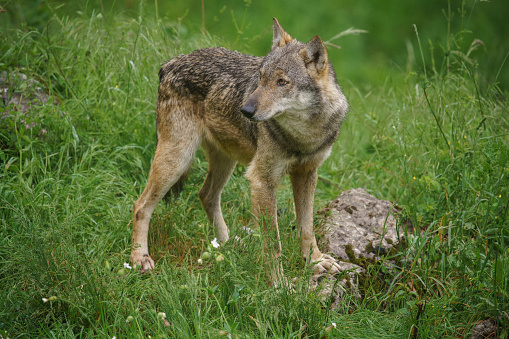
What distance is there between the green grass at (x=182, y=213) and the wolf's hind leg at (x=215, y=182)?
6.7 inches

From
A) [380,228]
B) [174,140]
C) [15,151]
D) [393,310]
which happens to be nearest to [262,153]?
[174,140]

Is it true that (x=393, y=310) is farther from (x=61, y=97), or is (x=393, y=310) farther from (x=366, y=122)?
(x=61, y=97)

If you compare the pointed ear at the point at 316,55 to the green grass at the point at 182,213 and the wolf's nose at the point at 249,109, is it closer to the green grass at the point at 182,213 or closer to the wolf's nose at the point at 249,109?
the wolf's nose at the point at 249,109

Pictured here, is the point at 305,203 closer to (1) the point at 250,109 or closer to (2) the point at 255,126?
(2) the point at 255,126

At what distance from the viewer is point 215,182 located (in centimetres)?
519

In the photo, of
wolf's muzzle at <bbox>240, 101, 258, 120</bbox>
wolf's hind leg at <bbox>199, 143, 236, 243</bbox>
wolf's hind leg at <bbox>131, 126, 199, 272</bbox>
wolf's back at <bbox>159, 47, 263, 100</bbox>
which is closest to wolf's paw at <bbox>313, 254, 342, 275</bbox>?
wolf's hind leg at <bbox>199, 143, 236, 243</bbox>

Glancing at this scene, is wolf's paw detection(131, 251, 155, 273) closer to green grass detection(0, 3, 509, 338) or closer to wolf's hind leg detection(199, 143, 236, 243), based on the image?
green grass detection(0, 3, 509, 338)

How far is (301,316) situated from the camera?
3426mm

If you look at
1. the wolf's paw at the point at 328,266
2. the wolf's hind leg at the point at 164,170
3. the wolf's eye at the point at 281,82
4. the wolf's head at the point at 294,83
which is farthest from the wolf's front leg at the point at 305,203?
the wolf's hind leg at the point at 164,170

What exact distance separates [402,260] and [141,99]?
129 inches

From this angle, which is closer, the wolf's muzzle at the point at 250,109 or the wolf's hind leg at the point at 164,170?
the wolf's muzzle at the point at 250,109

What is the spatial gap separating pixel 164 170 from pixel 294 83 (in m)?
1.49

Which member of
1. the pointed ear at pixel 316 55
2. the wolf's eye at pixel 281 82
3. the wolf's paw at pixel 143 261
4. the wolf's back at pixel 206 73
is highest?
the pointed ear at pixel 316 55

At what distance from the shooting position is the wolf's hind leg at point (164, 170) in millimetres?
4703
